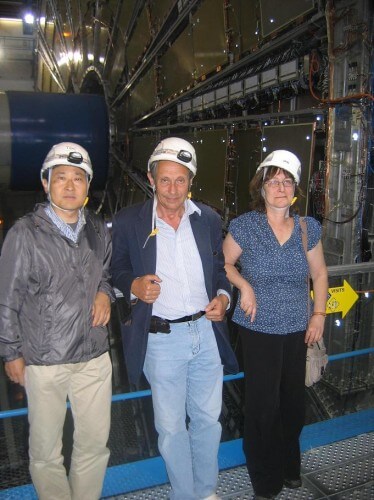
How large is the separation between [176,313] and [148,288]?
24 cm

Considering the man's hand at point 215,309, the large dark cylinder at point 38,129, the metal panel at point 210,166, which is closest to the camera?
the man's hand at point 215,309

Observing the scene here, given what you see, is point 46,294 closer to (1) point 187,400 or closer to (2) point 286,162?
(1) point 187,400

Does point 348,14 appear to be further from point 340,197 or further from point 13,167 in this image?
point 13,167

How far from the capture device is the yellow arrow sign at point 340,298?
9.50 ft

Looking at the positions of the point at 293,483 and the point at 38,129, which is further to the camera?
the point at 38,129

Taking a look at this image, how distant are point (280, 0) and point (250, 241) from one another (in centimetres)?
246

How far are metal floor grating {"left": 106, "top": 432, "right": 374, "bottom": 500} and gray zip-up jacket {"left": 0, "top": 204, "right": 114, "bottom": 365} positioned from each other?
39.2 inches

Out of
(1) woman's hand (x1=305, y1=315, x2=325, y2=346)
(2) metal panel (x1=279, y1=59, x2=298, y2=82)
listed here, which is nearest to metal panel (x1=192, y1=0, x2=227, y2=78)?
(2) metal panel (x1=279, y1=59, x2=298, y2=82)

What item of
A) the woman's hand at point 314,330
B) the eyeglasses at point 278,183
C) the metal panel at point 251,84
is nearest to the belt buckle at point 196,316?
the woman's hand at point 314,330

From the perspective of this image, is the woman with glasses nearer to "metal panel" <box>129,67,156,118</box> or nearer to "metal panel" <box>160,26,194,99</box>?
"metal panel" <box>160,26,194,99</box>

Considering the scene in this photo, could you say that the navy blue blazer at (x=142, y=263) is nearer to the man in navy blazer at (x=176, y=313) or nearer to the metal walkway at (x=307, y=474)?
the man in navy blazer at (x=176, y=313)

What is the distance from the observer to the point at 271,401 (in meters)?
2.09

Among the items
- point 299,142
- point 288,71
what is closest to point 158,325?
point 299,142

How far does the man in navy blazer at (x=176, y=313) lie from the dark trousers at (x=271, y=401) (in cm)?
16
